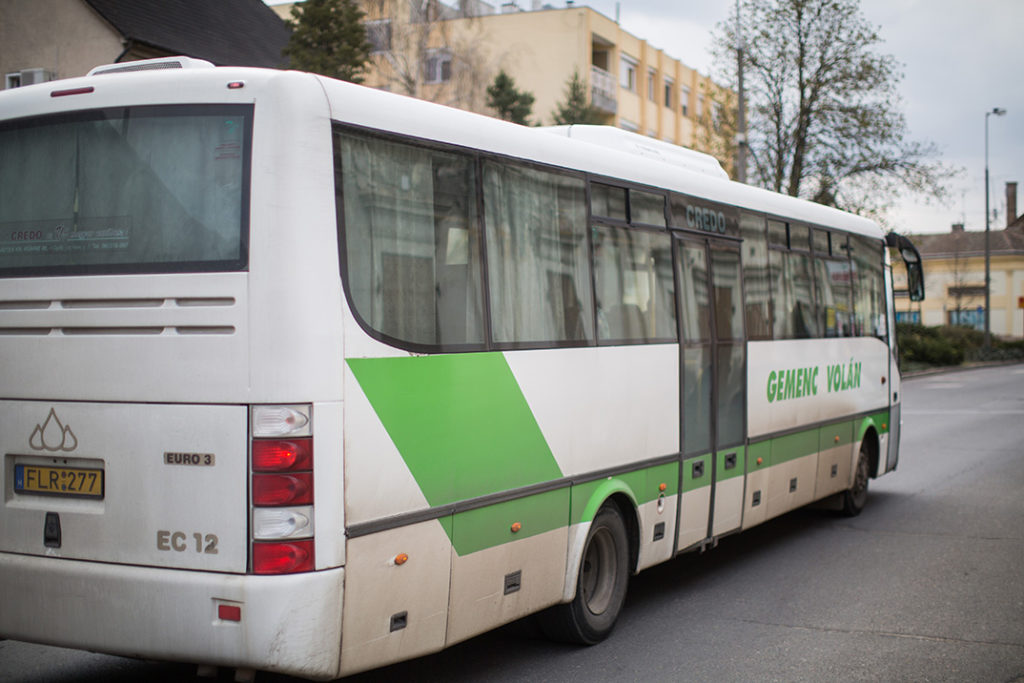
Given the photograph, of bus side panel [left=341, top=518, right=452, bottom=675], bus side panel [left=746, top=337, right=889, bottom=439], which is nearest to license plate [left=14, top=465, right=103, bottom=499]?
bus side panel [left=341, top=518, right=452, bottom=675]

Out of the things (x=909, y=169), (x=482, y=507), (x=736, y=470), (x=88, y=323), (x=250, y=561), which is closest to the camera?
(x=250, y=561)

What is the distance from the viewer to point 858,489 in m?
11.8

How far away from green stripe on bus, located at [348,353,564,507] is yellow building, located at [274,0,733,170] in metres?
22.4

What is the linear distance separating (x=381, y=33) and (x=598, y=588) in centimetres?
3191

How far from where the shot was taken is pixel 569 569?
20.8 feet

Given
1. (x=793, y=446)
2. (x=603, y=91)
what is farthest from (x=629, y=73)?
(x=793, y=446)

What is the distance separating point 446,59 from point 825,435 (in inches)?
1228

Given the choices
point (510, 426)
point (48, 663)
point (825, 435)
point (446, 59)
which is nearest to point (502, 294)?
point (510, 426)

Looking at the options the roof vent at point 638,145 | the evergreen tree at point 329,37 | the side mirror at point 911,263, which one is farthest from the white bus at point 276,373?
the evergreen tree at point 329,37

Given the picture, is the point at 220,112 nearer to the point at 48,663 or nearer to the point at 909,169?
the point at 48,663

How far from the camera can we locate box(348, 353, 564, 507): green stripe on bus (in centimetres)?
494

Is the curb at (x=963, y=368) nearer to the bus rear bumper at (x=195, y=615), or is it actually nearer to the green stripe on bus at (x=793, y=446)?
the green stripe on bus at (x=793, y=446)

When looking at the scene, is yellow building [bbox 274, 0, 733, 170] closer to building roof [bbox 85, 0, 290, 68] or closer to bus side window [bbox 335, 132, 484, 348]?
building roof [bbox 85, 0, 290, 68]

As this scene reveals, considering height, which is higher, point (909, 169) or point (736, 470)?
point (909, 169)
